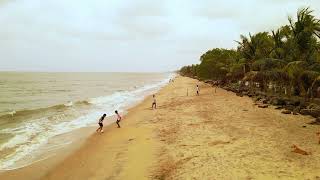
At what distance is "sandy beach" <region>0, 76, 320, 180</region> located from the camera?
1234 cm

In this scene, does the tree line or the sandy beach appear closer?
the sandy beach

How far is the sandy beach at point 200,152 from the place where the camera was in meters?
12.3

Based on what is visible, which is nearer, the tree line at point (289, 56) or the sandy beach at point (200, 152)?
the sandy beach at point (200, 152)

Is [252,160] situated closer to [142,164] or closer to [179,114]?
[142,164]

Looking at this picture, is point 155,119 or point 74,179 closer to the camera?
point 74,179

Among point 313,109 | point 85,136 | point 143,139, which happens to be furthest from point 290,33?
point 85,136

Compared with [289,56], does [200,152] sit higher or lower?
lower

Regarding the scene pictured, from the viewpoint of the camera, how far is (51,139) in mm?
22172

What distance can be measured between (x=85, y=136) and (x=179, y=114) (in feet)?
26.6

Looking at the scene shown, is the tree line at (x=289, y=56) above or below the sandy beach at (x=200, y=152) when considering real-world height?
above

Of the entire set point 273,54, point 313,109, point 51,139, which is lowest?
point 51,139

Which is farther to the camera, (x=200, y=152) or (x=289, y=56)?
(x=289, y=56)

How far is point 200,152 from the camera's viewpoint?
49.0 feet

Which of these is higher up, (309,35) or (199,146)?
(309,35)
